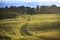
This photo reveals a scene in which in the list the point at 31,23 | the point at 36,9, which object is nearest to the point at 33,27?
the point at 31,23

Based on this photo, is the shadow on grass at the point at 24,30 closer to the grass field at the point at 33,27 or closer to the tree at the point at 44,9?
the grass field at the point at 33,27

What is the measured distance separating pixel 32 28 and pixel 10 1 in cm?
71

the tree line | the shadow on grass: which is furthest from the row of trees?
the shadow on grass

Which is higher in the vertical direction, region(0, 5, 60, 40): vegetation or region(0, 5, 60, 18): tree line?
region(0, 5, 60, 18): tree line

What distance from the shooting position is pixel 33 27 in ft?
9.22

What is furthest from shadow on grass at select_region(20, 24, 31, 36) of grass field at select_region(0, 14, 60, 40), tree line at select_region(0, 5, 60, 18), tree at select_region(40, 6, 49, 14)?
tree at select_region(40, 6, 49, 14)

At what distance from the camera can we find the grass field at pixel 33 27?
2.74m

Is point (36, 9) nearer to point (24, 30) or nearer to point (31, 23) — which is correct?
point (31, 23)

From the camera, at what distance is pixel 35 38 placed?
9.02 ft

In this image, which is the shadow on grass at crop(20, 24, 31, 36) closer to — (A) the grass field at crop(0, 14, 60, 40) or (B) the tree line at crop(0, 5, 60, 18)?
(A) the grass field at crop(0, 14, 60, 40)

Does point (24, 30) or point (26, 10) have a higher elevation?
point (26, 10)

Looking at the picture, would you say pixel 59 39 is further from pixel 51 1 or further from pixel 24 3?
pixel 24 3

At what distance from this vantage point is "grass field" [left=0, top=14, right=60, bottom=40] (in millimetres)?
2742

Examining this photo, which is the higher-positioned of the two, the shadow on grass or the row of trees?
the row of trees
